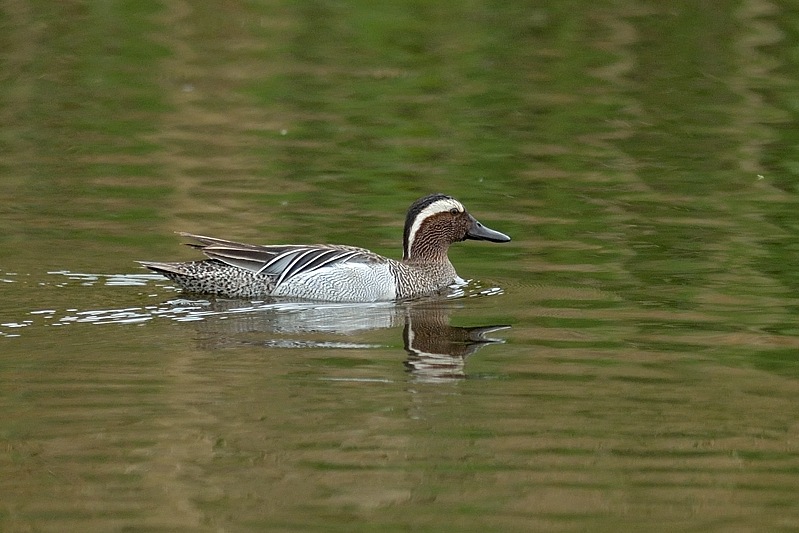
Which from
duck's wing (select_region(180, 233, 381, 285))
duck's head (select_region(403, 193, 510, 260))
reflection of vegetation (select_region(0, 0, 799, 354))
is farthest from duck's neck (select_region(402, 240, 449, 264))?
duck's wing (select_region(180, 233, 381, 285))

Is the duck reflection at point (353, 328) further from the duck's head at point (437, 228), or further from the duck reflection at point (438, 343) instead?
the duck's head at point (437, 228)

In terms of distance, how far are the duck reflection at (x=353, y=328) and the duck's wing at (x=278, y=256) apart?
0.25m

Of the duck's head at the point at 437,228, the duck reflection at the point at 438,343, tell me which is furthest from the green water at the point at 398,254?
the duck's head at the point at 437,228

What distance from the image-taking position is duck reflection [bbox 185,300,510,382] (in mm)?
8961

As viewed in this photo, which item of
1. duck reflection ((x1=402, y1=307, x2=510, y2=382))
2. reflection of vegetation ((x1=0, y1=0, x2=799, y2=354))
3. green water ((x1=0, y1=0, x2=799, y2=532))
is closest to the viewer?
green water ((x1=0, y1=0, x2=799, y2=532))

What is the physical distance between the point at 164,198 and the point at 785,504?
822 centimetres

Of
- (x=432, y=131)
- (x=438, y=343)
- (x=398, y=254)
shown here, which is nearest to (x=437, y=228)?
(x=398, y=254)

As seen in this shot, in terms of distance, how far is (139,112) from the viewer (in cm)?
1734

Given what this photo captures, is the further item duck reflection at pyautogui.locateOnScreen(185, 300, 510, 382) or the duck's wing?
the duck's wing

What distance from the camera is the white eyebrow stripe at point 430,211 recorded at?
1205 cm

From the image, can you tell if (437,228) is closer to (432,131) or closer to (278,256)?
(278,256)

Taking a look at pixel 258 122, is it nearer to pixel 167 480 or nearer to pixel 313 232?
pixel 313 232

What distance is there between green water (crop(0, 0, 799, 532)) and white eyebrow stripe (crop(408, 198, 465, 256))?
52cm

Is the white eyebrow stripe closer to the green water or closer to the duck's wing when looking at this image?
the green water
